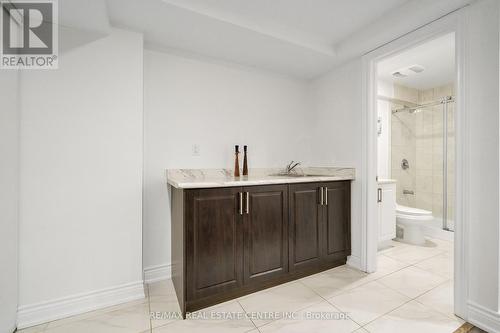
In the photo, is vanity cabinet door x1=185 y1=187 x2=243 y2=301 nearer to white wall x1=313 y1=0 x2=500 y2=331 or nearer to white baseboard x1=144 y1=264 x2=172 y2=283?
white baseboard x1=144 y1=264 x2=172 y2=283

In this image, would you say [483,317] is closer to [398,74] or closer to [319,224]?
[319,224]

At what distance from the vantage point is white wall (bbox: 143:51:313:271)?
2.05 metres

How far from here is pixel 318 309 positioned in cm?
164

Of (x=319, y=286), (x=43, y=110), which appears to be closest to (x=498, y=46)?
(x=319, y=286)

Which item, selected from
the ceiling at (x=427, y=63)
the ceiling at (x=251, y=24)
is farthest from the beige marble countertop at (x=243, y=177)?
the ceiling at (x=427, y=63)

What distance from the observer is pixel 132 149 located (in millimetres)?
1780

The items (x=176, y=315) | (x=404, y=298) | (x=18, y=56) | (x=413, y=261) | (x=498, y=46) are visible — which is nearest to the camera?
(x=498, y=46)

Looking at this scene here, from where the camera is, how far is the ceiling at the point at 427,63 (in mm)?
2373

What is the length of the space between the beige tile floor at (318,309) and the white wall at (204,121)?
532 mm

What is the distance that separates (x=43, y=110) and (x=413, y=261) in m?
3.60

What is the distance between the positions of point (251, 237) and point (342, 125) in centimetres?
157

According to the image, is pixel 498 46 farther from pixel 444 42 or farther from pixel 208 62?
pixel 208 62

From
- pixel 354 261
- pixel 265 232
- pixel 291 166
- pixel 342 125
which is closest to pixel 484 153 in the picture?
pixel 342 125

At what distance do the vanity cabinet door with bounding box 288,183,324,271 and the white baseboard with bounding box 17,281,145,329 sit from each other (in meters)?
1.30
